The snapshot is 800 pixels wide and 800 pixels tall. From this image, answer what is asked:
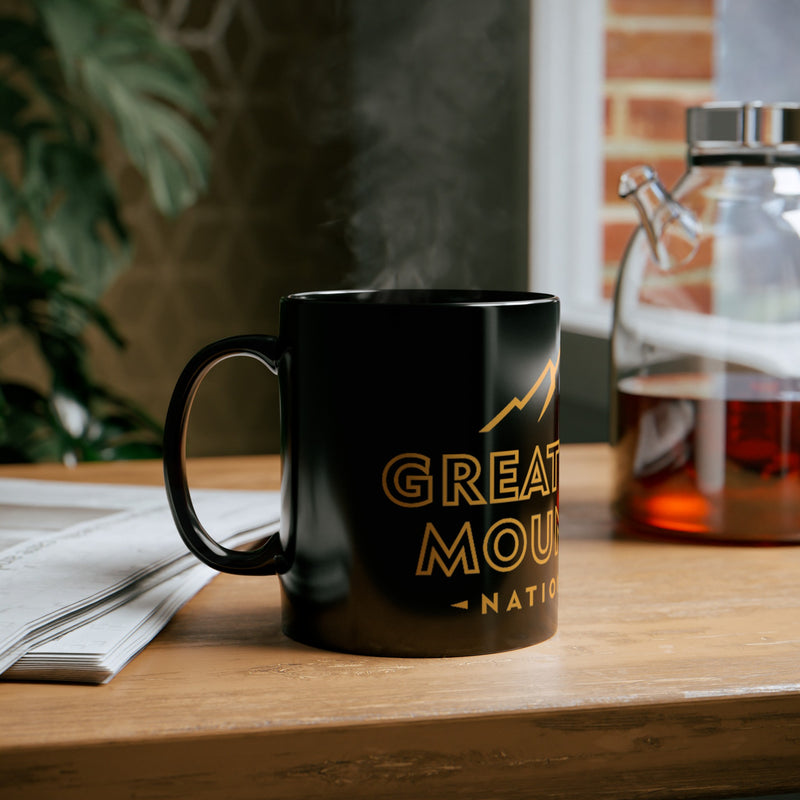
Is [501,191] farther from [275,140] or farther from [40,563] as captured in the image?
[40,563]

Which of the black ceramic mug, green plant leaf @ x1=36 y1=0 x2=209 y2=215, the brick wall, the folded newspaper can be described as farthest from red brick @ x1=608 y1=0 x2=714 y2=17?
the black ceramic mug

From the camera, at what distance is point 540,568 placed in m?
0.44

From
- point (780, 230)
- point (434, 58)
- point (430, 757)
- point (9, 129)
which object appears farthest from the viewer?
point (434, 58)

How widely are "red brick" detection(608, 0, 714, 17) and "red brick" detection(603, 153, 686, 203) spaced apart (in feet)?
0.71

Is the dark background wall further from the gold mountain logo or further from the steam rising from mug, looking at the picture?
the gold mountain logo

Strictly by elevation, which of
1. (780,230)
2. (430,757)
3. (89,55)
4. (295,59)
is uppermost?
(295,59)

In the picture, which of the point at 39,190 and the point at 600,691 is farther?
the point at 39,190

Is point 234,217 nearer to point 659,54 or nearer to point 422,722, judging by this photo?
point 659,54

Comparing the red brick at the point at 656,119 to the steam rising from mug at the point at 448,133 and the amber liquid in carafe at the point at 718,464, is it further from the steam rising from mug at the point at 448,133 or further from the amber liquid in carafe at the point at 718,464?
the amber liquid in carafe at the point at 718,464

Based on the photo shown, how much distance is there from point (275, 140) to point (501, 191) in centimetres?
104

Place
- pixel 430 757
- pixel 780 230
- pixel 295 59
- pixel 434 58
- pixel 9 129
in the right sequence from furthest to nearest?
pixel 295 59 → pixel 434 58 → pixel 9 129 → pixel 780 230 → pixel 430 757

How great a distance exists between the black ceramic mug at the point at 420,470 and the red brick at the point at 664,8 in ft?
4.34

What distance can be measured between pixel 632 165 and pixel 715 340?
108 centimetres

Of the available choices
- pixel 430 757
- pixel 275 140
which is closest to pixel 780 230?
pixel 430 757
